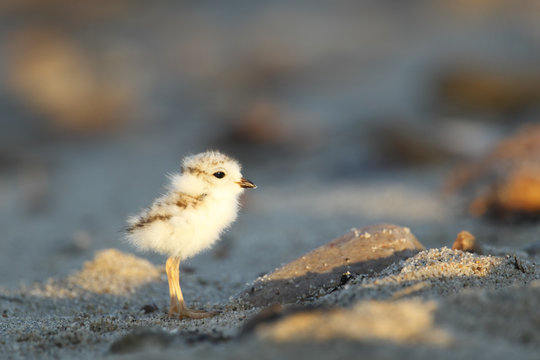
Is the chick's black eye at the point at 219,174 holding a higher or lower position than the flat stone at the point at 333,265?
higher

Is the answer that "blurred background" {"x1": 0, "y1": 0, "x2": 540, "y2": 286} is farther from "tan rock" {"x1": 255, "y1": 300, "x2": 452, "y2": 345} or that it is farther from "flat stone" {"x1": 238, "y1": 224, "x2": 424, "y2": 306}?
"tan rock" {"x1": 255, "y1": 300, "x2": 452, "y2": 345}

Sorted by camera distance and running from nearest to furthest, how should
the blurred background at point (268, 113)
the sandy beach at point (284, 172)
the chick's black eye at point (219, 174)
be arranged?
the sandy beach at point (284, 172) < the chick's black eye at point (219, 174) < the blurred background at point (268, 113)

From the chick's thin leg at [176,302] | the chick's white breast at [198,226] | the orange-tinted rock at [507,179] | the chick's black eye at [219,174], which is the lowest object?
the chick's thin leg at [176,302]

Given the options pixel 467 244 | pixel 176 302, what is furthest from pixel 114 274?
pixel 467 244

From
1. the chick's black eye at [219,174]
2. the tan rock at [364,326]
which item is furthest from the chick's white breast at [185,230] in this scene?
the tan rock at [364,326]

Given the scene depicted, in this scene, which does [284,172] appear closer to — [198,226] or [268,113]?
[268,113]

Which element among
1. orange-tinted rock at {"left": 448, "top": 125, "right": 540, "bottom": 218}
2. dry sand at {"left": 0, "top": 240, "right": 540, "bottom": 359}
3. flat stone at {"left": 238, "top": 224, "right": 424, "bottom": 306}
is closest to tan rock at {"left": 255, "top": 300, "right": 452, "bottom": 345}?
dry sand at {"left": 0, "top": 240, "right": 540, "bottom": 359}

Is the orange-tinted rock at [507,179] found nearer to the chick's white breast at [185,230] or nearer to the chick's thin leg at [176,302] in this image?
→ the chick's white breast at [185,230]
